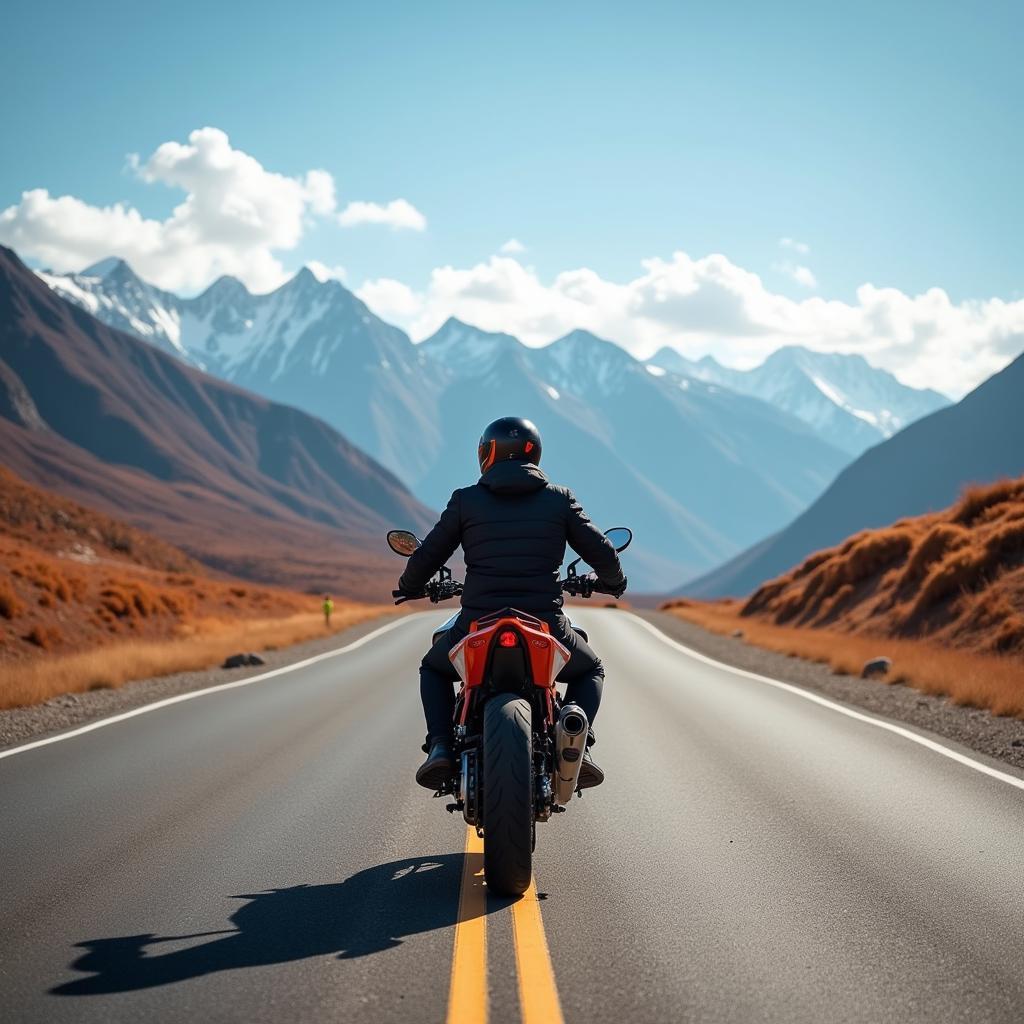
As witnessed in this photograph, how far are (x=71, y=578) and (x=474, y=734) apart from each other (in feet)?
80.4

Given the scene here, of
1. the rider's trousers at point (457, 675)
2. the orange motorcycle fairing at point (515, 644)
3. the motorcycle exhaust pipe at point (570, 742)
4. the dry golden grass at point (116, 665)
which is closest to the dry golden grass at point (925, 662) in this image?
the rider's trousers at point (457, 675)

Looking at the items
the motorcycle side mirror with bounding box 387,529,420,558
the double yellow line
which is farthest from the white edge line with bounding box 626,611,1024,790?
the motorcycle side mirror with bounding box 387,529,420,558

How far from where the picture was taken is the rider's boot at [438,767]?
5406mm

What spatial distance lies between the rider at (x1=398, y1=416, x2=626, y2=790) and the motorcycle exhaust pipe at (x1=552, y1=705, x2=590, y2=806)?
281 millimetres

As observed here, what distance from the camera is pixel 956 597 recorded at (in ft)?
68.8

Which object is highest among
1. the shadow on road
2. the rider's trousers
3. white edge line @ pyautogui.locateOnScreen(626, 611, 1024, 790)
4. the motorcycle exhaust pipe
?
the rider's trousers

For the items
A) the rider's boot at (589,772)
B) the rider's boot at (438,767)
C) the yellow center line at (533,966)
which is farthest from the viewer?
the rider's boot at (589,772)

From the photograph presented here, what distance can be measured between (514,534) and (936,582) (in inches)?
716

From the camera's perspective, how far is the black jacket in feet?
18.5

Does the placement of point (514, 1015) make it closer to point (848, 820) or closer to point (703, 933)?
point (703, 933)

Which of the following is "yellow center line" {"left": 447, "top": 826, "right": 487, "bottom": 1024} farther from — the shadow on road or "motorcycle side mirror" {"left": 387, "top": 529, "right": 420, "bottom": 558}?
"motorcycle side mirror" {"left": 387, "top": 529, "right": 420, "bottom": 558}

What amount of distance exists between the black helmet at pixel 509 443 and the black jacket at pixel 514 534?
9cm

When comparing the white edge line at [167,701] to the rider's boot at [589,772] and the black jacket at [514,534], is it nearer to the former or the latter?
the black jacket at [514,534]

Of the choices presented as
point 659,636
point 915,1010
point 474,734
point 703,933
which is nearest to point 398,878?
point 474,734
